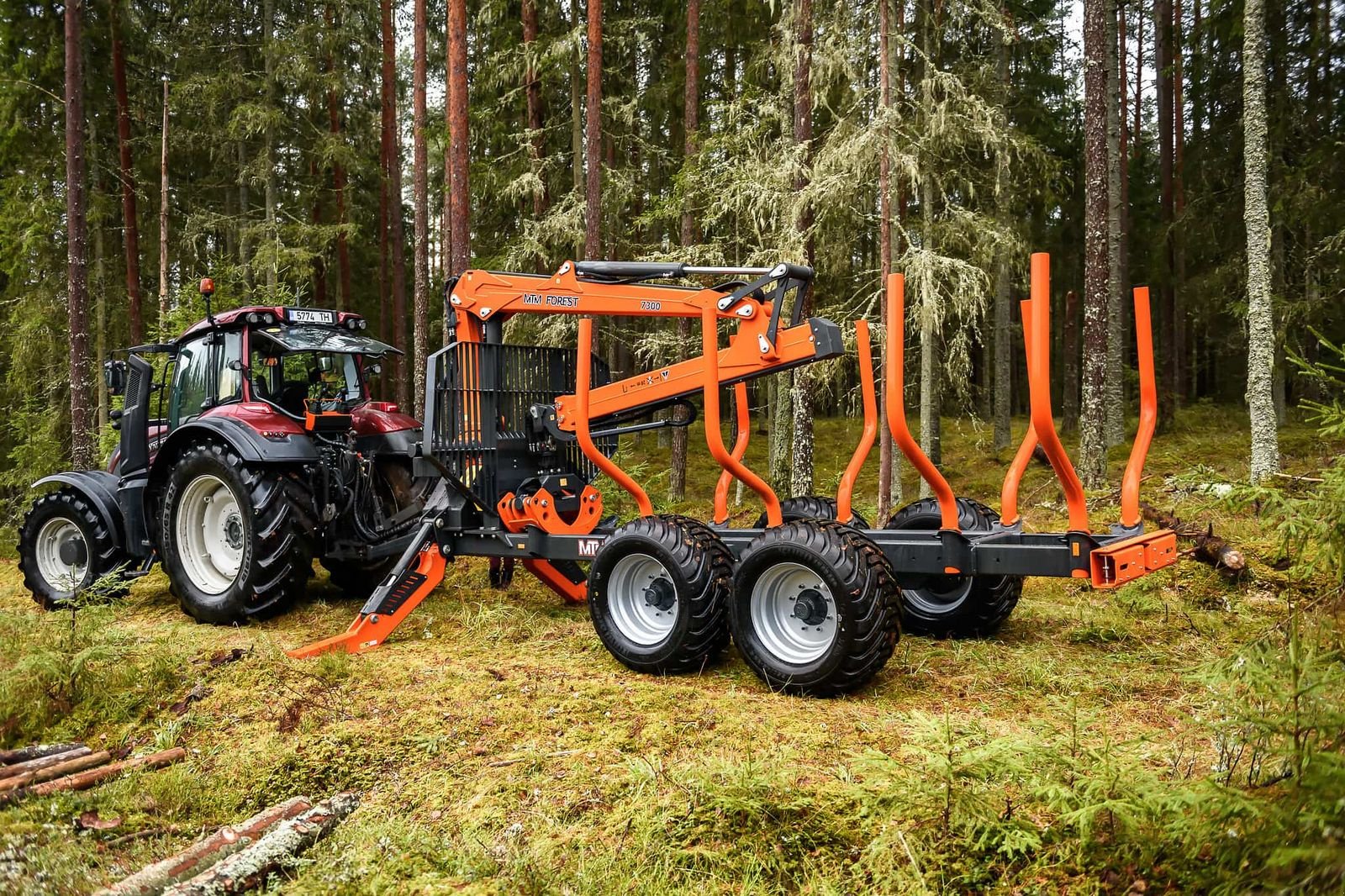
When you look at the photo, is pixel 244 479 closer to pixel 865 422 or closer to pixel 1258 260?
pixel 865 422

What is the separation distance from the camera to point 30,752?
4.22m

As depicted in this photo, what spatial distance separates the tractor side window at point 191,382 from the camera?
7766 millimetres

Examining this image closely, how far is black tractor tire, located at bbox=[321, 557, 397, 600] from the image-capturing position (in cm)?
797

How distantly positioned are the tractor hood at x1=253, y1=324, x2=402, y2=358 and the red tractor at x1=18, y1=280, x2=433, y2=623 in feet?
0.05

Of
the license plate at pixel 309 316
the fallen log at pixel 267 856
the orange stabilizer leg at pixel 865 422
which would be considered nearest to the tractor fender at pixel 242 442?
the license plate at pixel 309 316

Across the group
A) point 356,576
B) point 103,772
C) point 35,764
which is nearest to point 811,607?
point 103,772

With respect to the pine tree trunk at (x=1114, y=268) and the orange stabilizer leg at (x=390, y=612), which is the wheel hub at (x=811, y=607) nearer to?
the orange stabilizer leg at (x=390, y=612)

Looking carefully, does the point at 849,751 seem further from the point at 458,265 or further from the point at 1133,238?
the point at 1133,238

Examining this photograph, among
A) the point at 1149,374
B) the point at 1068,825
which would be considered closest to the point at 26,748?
the point at 1068,825

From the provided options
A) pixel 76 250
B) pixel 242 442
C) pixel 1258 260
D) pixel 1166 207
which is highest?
pixel 1166 207

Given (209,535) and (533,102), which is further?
(533,102)

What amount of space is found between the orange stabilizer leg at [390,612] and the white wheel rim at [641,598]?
1.65 metres

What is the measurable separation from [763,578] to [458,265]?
791 cm

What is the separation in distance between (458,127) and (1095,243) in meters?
8.44
